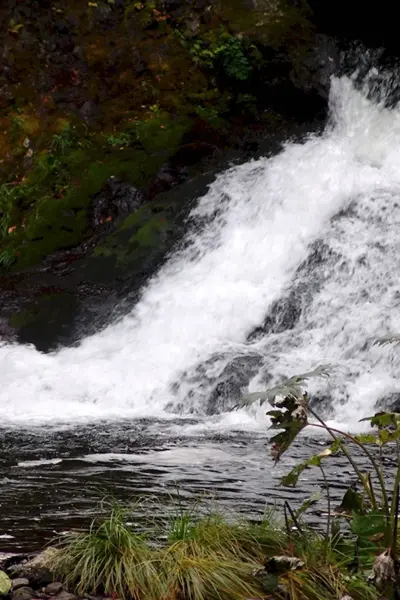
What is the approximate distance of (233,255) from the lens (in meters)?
13.2

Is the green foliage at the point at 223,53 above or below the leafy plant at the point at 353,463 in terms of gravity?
above

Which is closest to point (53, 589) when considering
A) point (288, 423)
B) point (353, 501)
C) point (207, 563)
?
point (207, 563)

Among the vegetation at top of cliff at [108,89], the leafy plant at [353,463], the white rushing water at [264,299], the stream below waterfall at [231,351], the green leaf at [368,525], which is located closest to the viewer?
the leafy plant at [353,463]

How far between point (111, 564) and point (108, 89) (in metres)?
14.2

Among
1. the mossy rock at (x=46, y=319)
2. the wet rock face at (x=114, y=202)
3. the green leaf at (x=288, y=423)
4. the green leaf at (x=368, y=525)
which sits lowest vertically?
the green leaf at (x=368, y=525)

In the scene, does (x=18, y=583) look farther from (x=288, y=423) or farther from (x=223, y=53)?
(x=223, y=53)

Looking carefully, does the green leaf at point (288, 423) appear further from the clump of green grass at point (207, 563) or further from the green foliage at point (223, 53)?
the green foliage at point (223, 53)

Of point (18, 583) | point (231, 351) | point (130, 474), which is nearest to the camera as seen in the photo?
point (18, 583)

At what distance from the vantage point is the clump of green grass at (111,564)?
3.59m

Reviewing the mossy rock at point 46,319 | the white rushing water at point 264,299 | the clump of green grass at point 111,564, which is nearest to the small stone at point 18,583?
the clump of green grass at point 111,564

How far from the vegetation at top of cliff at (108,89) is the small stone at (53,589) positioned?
36.0 ft

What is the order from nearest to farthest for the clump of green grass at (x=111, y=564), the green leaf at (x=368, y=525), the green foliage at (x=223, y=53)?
the green leaf at (x=368, y=525) < the clump of green grass at (x=111, y=564) < the green foliage at (x=223, y=53)

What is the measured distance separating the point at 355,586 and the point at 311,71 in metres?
14.2

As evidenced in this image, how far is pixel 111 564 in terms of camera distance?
12.3 feet
